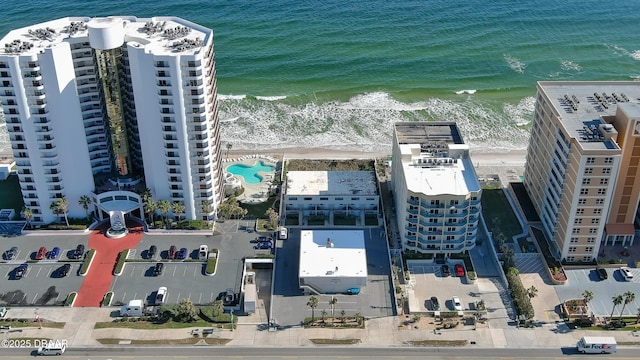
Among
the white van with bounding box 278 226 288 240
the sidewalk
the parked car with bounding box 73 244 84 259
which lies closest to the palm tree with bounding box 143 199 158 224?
the parked car with bounding box 73 244 84 259

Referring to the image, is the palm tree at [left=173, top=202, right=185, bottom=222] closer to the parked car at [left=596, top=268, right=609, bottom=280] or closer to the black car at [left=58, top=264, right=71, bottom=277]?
the black car at [left=58, top=264, right=71, bottom=277]

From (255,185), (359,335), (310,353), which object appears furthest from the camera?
(255,185)

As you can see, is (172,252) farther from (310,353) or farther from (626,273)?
(626,273)

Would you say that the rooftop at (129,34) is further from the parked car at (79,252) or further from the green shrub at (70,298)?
the green shrub at (70,298)

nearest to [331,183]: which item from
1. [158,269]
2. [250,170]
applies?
[250,170]

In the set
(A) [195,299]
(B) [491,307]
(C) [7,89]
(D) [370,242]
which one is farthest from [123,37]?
(B) [491,307]
